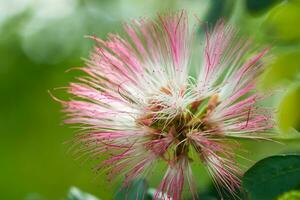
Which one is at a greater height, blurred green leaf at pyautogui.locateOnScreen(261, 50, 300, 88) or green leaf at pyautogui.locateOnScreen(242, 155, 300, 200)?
blurred green leaf at pyautogui.locateOnScreen(261, 50, 300, 88)

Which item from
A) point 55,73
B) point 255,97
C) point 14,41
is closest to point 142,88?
point 255,97

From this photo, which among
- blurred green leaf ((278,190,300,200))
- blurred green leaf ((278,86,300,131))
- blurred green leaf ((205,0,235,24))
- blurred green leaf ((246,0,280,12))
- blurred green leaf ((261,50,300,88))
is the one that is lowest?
blurred green leaf ((278,190,300,200))

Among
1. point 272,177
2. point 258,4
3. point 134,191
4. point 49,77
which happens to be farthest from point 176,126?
point 49,77

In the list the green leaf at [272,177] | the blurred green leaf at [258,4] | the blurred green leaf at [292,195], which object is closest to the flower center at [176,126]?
the green leaf at [272,177]

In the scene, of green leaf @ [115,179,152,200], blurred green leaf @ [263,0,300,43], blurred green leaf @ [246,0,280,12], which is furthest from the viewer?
blurred green leaf @ [246,0,280,12]

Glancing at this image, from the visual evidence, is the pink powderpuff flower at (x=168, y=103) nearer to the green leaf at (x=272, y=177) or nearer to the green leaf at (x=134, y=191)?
the green leaf at (x=134, y=191)


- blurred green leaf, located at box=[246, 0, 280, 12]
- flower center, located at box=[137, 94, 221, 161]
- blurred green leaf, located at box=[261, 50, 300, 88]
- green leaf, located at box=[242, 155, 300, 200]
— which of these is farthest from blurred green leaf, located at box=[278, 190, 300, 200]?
blurred green leaf, located at box=[246, 0, 280, 12]

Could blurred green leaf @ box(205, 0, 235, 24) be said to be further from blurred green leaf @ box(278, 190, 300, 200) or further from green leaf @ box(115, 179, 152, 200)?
blurred green leaf @ box(278, 190, 300, 200)

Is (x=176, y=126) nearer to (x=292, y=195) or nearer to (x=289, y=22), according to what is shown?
(x=292, y=195)

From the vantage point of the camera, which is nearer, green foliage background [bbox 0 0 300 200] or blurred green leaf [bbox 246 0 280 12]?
blurred green leaf [bbox 246 0 280 12]
